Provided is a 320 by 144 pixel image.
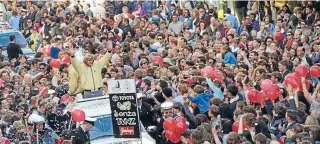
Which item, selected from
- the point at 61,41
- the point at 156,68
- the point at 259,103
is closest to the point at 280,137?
the point at 259,103

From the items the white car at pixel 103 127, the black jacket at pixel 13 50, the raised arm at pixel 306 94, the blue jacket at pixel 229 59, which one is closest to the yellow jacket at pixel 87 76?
the white car at pixel 103 127

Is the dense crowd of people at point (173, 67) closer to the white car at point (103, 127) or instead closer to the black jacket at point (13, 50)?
the black jacket at point (13, 50)

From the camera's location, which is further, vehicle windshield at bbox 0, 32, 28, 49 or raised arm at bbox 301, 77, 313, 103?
vehicle windshield at bbox 0, 32, 28, 49

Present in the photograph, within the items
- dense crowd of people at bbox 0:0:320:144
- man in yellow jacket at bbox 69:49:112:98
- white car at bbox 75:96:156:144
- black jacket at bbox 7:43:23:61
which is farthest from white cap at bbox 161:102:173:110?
black jacket at bbox 7:43:23:61

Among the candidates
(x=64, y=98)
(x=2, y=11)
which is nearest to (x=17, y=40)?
(x=2, y=11)

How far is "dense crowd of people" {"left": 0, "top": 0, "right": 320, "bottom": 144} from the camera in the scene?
15.9 m

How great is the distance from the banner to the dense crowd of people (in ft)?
1.36

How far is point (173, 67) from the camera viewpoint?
20047 mm

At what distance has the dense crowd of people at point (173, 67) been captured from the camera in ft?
52.2

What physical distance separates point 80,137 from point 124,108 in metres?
1.36

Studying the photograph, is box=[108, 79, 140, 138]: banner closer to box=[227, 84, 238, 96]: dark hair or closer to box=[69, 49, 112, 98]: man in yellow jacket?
box=[227, 84, 238, 96]: dark hair

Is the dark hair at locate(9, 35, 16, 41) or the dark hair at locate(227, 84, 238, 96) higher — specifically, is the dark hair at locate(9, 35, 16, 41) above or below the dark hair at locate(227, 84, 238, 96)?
above

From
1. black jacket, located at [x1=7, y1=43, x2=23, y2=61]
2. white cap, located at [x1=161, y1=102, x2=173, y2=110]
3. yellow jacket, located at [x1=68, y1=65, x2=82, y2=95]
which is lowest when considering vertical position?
white cap, located at [x1=161, y1=102, x2=173, y2=110]

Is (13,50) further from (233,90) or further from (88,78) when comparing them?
(233,90)
